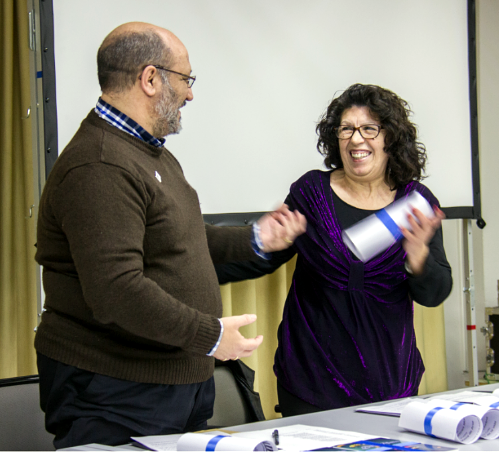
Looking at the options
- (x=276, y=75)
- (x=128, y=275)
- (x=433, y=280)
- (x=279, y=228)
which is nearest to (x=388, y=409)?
(x=433, y=280)

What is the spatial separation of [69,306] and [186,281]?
25cm

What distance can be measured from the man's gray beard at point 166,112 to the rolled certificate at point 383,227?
0.66 metres

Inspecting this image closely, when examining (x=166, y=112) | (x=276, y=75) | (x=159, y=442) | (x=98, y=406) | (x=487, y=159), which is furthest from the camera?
(x=487, y=159)

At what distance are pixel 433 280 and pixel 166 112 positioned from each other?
0.96m

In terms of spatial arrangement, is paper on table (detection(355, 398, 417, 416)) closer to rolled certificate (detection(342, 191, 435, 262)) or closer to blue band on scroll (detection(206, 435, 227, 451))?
rolled certificate (detection(342, 191, 435, 262))

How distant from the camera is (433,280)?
163 centimetres

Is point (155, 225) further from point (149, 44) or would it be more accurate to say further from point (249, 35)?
point (249, 35)

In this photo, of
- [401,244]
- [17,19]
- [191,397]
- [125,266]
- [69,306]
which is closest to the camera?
[125,266]

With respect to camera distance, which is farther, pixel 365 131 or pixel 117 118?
pixel 365 131

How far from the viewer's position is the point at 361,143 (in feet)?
5.86

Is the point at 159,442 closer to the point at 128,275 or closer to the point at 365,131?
the point at 128,275

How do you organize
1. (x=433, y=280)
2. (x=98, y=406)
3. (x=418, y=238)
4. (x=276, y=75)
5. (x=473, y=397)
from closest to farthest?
(x=98, y=406)
(x=473, y=397)
(x=418, y=238)
(x=433, y=280)
(x=276, y=75)

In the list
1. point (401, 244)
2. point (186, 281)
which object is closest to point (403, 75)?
point (401, 244)

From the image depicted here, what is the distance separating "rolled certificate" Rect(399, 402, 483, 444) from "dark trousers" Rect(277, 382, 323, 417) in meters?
0.60
